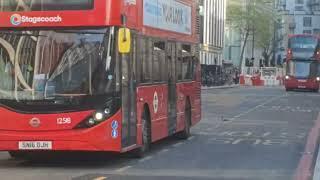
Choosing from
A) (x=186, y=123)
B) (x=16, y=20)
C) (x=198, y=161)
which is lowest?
(x=198, y=161)

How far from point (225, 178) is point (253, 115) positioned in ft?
56.6

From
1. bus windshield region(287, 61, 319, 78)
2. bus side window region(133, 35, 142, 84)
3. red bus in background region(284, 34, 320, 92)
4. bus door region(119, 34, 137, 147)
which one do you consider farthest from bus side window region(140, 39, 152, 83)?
bus windshield region(287, 61, 319, 78)

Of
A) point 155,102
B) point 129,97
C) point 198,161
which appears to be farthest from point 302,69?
point 129,97

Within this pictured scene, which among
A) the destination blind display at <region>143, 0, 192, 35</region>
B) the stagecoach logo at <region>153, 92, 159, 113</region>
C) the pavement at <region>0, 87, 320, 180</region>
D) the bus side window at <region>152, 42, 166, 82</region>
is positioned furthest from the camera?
the bus side window at <region>152, 42, 166, 82</region>

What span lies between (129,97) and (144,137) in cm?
153

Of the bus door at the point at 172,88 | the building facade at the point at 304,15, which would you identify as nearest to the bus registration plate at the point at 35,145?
the bus door at the point at 172,88

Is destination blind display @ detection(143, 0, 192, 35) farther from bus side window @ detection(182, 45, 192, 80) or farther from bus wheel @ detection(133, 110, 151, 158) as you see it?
bus wheel @ detection(133, 110, 151, 158)

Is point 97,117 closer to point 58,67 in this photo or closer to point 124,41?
Result: point 58,67

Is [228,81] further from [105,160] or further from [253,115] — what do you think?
[105,160]

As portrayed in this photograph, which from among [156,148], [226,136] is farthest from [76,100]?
[226,136]

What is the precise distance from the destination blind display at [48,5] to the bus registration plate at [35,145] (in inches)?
82.3

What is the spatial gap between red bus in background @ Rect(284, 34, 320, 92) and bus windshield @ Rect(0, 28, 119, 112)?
47.3 meters

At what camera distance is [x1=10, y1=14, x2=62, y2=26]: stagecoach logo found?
12.5 metres

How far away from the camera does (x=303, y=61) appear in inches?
2335
